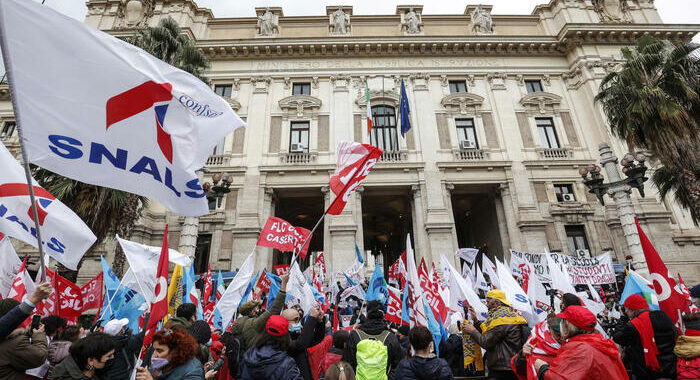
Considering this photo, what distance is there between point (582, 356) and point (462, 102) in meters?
19.3

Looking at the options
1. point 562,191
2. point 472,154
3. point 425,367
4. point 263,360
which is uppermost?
point 472,154

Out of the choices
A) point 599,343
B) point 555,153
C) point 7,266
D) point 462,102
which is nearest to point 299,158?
point 462,102

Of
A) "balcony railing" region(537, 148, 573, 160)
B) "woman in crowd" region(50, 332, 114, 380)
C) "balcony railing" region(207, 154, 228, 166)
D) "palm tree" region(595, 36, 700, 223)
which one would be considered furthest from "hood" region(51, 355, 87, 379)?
"balcony railing" region(537, 148, 573, 160)

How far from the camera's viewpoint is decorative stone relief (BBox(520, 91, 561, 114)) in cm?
1975

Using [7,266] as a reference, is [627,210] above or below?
above

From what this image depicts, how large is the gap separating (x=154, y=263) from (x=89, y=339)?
9.08 feet

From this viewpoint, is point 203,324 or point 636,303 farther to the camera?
point 636,303

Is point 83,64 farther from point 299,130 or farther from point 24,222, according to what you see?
point 299,130

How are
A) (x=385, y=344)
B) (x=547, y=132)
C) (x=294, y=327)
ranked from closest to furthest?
(x=385, y=344), (x=294, y=327), (x=547, y=132)

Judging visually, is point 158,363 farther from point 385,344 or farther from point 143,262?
point 143,262

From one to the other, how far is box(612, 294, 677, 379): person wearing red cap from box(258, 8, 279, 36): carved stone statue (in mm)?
23115

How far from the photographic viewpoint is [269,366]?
2824 millimetres

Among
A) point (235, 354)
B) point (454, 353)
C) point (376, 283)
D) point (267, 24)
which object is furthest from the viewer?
point (267, 24)

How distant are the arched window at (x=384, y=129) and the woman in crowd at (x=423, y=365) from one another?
16.6 meters
